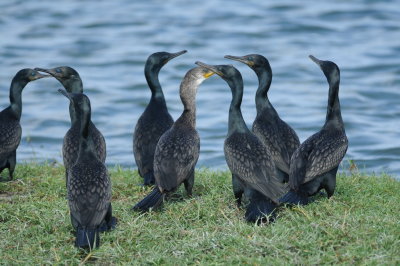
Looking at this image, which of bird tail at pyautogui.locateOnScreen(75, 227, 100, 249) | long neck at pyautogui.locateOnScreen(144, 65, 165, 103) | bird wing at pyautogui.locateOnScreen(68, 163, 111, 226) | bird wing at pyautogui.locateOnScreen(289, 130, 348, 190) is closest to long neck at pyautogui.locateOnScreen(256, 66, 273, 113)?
bird wing at pyautogui.locateOnScreen(289, 130, 348, 190)

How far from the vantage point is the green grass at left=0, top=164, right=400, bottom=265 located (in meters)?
7.17

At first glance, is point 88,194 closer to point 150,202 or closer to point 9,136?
point 150,202

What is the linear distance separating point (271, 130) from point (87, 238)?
293 centimetres

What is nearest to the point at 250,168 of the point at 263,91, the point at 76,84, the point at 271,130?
the point at 271,130

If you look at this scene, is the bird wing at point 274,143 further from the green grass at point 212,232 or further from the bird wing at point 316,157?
the green grass at point 212,232

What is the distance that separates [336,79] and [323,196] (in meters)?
1.25

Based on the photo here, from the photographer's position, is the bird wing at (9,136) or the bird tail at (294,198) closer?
the bird tail at (294,198)

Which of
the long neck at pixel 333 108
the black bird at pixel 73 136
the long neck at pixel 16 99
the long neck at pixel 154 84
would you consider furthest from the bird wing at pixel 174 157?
the long neck at pixel 16 99

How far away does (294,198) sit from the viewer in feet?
27.9

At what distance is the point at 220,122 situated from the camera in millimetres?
17016

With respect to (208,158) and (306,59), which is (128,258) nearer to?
(208,158)

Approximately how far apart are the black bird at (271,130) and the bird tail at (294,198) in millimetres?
801

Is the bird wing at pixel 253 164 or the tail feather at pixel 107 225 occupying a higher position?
the bird wing at pixel 253 164

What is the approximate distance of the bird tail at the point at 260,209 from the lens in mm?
8016
